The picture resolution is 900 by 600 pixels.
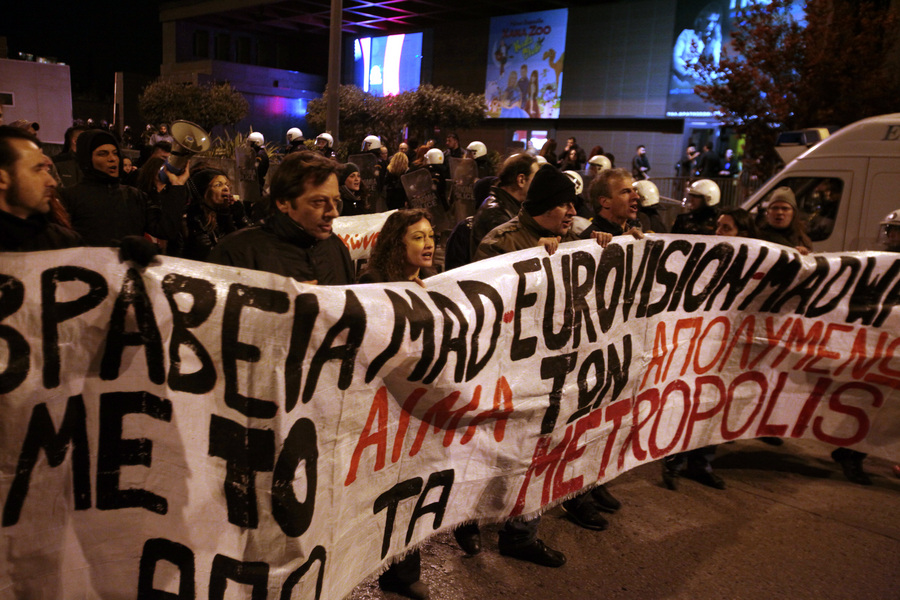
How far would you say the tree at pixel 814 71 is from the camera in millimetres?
13336

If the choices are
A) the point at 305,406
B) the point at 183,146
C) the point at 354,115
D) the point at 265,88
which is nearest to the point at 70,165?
the point at 183,146

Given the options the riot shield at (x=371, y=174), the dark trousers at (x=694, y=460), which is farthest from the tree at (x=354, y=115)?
the dark trousers at (x=694, y=460)

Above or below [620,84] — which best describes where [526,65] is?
above

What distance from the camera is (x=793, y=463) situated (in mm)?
5488

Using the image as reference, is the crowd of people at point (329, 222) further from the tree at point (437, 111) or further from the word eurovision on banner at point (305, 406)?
the tree at point (437, 111)

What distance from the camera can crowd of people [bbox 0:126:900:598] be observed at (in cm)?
269

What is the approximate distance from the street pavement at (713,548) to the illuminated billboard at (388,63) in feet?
106

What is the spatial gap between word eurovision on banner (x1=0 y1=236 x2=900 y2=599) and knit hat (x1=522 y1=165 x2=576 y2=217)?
29cm

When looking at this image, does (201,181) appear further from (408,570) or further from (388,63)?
(388,63)

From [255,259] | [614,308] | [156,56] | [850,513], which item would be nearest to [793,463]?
[850,513]

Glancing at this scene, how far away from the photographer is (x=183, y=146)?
5.83 metres

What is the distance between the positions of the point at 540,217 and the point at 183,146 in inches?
134

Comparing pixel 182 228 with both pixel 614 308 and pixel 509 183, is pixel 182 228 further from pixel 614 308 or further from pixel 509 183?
pixel 614 308

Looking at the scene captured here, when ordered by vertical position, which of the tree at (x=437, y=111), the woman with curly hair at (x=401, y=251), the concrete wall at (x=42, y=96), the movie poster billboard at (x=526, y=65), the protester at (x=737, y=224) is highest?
the movie poster billboard at (x=526, y=65)
